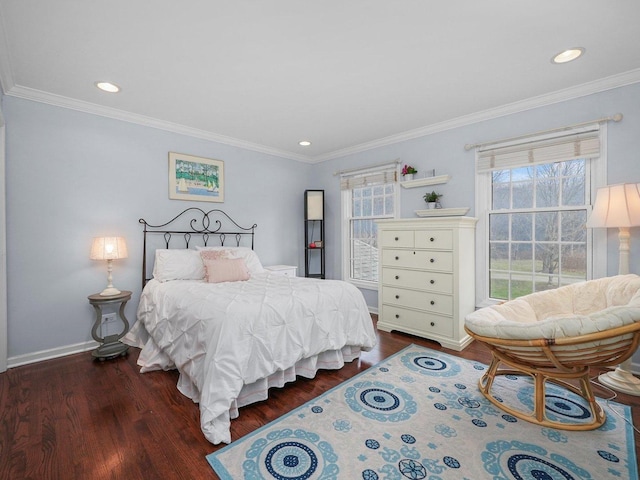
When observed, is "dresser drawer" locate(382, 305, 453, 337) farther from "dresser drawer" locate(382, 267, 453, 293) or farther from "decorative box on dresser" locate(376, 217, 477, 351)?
"dresser drawer" locate(382, 267, 453, 293)

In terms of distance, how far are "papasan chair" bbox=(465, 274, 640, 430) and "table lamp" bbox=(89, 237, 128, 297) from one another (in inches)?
126

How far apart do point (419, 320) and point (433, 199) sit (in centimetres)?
147

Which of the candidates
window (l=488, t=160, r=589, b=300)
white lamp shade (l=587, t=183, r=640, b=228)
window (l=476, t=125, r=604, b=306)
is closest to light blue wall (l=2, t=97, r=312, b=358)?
window (l=476, t=125, r=604, b=306)

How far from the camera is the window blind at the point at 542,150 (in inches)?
107

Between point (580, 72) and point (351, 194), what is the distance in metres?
2.95

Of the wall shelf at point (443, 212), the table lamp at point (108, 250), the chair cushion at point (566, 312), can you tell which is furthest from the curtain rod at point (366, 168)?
the table lamp at point (108, 250)

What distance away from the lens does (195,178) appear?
3834mm

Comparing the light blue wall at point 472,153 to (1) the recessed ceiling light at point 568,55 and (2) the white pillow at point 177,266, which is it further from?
(2) the white pillow at point 177,266

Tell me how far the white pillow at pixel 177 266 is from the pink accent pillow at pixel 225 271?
0.24 m

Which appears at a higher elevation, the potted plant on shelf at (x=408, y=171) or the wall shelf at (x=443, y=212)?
the potted plant on shelf at (x=408, y=171)

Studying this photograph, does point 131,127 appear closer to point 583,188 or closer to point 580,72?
point 580,72

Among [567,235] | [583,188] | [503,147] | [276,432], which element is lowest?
[276,432]

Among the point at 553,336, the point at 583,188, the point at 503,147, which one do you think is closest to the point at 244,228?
the point at 503,147

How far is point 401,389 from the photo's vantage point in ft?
7.45
